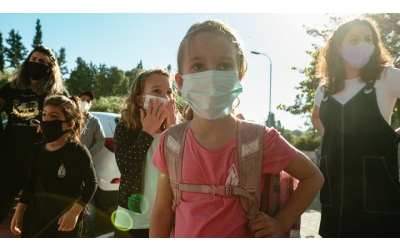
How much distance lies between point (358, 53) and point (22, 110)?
3.26 meters

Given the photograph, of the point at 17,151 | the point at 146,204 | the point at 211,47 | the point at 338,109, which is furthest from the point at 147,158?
the point at 17,151

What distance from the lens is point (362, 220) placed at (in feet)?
7.72

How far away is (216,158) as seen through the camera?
5.44 feet

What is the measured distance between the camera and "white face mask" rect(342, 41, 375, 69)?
2656 millimetres

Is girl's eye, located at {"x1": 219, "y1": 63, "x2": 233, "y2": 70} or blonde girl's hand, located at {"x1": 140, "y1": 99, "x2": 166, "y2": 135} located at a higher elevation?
girl's eye, located at {"x1": 219, "y1": 63, "x2": 233, "y2": 70}

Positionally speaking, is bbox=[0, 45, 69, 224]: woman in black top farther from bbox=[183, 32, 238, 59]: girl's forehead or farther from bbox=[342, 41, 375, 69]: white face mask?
bbox=[342, 41, 375, 69]: white face mask

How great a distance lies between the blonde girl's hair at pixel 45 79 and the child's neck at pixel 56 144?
0.91 m

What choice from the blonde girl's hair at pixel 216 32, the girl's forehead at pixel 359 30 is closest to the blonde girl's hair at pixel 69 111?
the blonde girl's hair at pixel 216 32

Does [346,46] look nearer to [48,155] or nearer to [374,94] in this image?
[374,94]

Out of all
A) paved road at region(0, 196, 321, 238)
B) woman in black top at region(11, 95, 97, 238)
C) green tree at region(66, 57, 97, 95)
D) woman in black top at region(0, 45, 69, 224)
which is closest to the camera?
woman in black top at region(11, 95, 97, 238)

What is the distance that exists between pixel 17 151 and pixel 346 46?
10.7 feet

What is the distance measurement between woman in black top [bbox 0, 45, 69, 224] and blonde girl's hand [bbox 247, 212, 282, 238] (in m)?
2.89

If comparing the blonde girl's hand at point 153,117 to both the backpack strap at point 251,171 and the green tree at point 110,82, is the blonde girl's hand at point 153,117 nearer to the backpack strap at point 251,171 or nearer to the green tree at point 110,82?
the backpack strap at point 251,171

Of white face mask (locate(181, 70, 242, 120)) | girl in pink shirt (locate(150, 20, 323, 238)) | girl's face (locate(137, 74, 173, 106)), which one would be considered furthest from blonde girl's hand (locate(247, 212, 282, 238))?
girl's face (locate(137, 74, 173, 106))
